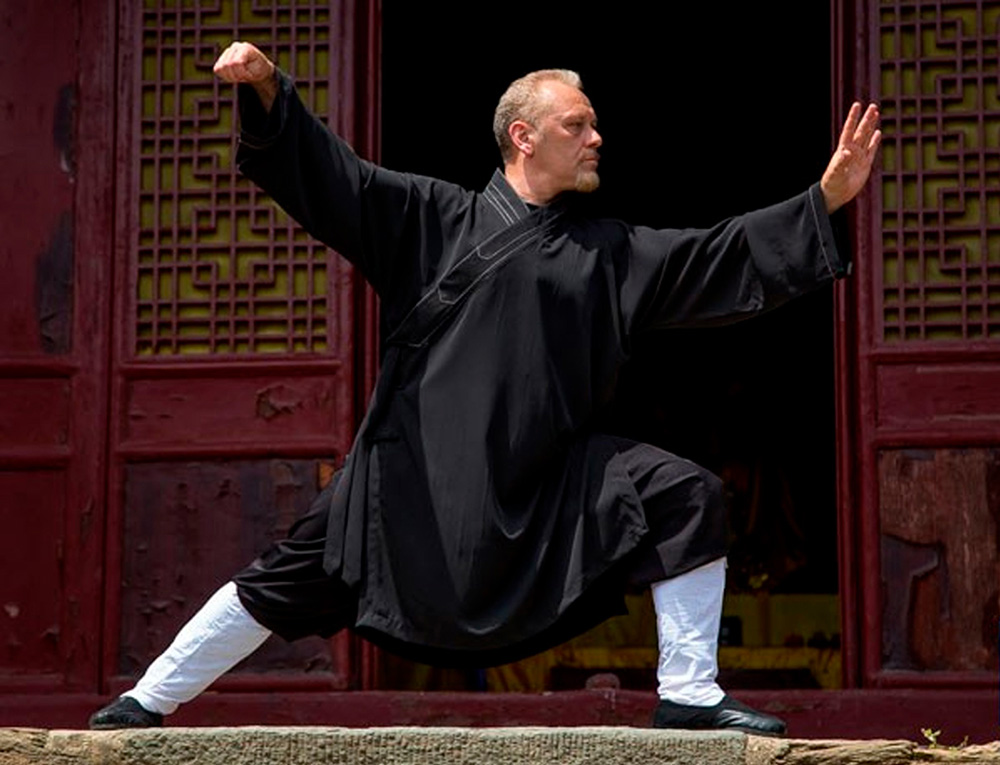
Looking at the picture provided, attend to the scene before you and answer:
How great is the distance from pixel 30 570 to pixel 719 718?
283 cm

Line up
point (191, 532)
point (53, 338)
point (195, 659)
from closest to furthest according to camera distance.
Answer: point (195, 659) < point (191, 532) < point (53, 338)

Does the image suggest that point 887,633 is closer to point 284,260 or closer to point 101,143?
point 284,260

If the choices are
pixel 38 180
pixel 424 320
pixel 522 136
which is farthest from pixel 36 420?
pixel 522 136

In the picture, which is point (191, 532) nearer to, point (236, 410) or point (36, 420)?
point (236, 410)

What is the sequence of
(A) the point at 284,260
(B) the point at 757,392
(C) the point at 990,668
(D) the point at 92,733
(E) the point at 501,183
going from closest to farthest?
1. (D) the point at 92,733
2. (E) the point at 501,183
3. (C) the point at 990,668
4. (A) the point at 284,260
5. (B) the point at 757,392

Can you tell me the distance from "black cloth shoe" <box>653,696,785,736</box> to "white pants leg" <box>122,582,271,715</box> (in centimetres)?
89

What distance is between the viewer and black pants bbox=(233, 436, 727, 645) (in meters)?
4.86

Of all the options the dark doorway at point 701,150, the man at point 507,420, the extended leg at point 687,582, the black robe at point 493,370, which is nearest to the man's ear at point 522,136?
the man at point 507,420

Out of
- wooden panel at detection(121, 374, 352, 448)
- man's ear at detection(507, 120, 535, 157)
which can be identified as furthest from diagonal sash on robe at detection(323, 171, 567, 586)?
wooden panel at detection(121, 374, 352, 448)

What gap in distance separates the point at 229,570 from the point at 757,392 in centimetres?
499

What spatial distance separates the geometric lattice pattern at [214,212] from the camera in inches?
275

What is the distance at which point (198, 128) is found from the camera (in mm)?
7113

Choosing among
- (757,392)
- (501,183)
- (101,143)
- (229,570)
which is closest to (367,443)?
(501,183)

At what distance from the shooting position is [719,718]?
15.9ft
